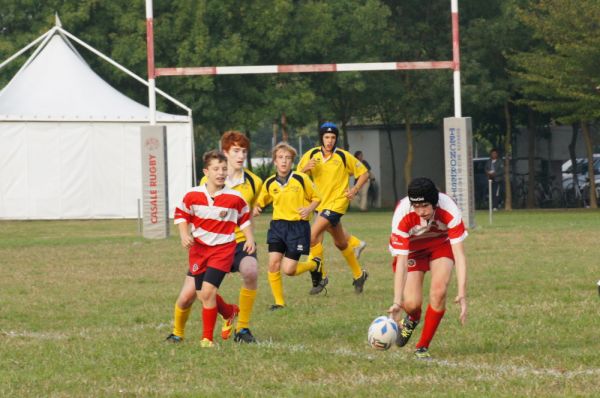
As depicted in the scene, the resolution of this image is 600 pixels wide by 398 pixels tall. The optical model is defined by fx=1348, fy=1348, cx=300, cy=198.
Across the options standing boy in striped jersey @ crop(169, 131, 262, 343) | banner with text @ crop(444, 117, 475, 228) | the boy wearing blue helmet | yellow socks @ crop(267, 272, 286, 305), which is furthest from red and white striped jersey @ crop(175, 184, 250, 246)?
banner with text @ crop(444, 117, 475, 228)

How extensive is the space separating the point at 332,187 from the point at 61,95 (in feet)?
68.6

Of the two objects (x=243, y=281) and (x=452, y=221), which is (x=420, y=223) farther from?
(x=243, y=281)

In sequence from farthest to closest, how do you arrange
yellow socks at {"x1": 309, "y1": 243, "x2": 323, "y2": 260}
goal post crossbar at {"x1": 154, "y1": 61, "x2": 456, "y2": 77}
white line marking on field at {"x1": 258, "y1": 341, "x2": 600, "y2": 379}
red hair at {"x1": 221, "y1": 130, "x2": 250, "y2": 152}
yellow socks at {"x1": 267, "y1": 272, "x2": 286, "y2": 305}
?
goal post crossbar at {"x1": 154, "y1": 61, "x2": 456, "y2": 77} → yellow socks at {"x1": 309, "y1": 243, "x2": 323, "y2": 260} → yellow socks at {"x1": 267, "y1": 272, "x2": 286, "y2": 305} → red hair at {"x1": 221, "y1": 130, "x2": 250, "y2": 152} → white line marking on field at {"x1": 258, "y1": 341, "x2": 600, "y2": 379}

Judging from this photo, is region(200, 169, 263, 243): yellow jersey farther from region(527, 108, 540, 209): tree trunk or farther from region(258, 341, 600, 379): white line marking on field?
region(527, 108, 540, 209): tree trunk

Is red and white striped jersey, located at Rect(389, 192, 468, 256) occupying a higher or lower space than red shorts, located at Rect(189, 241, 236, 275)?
higher

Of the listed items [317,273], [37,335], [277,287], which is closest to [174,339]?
[37,335]

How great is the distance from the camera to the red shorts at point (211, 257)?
10227mm

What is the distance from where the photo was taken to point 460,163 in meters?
26.4

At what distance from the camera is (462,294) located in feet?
28.7

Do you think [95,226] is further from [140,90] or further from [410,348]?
[410,348]

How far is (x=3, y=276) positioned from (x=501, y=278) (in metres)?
6.59

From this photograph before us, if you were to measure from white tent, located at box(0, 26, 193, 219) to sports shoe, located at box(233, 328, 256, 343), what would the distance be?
24.0m

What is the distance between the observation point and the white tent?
34.8 meters

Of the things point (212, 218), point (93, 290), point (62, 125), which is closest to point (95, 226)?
point (62, 125)
